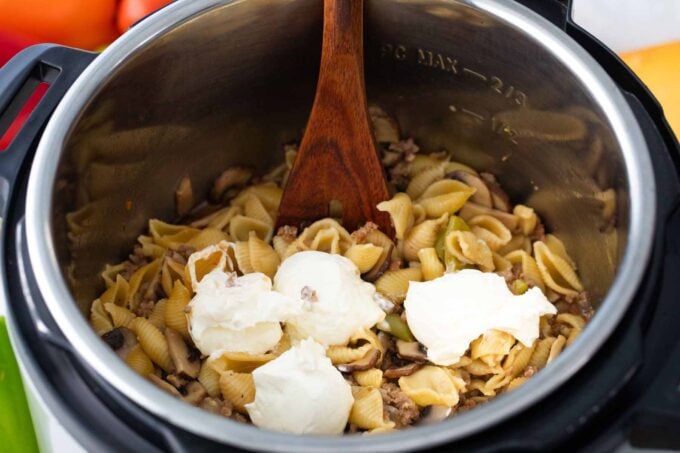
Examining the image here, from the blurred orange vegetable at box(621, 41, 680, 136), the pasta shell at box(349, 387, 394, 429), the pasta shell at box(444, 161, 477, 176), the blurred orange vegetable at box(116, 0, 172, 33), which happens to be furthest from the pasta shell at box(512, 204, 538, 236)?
the blurred orange vegetable at box(116, 0, 172, 33)

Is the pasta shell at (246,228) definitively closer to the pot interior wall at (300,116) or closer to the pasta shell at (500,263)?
the pot interior wall at (300,116)

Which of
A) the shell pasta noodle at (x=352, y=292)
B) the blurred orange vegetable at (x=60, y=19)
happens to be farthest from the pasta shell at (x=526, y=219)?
the blurred orange vegetable at (x=60, y=19)

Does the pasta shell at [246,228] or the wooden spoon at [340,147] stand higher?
the wooden spoon at [340,147]

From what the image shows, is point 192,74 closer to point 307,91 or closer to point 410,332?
point 307,91

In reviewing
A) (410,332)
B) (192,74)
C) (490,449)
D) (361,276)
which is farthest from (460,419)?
(192,74)

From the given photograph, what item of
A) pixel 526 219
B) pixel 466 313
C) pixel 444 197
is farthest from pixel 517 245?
pixel 466 313

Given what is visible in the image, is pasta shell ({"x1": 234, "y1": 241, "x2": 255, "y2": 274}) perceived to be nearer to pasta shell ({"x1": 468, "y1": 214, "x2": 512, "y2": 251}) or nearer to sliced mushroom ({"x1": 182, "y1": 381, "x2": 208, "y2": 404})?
sliced mushroom ({"x1": 182, "y1": 381, "x2": 208, "y2": 404})

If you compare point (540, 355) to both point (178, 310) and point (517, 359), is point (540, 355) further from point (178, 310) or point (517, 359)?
point (178, 310)
